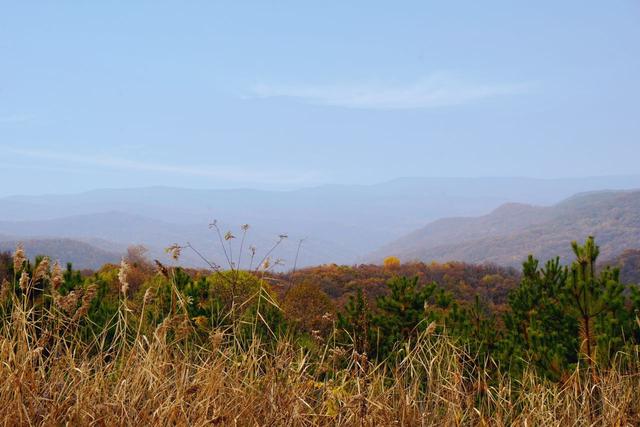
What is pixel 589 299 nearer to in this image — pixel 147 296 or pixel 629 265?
pixel 147 296

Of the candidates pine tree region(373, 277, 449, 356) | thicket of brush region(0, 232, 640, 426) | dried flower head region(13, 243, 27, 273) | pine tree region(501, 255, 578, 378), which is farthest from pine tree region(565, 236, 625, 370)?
Result: dried flower head region(13, 243, 27, 273)

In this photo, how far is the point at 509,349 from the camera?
8.39 m

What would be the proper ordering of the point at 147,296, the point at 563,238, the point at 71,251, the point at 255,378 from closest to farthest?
the point at 147,296
the point at 255,378
the point at 71,251
the point at 563,238

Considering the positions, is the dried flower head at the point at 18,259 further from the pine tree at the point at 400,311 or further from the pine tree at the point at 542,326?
the pine tree at the point at 400,311

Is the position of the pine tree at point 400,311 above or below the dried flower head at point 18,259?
below

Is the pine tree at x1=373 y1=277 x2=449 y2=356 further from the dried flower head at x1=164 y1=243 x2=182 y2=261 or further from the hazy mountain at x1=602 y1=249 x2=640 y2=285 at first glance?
the hazy mountain at x1=602 y1=249 x2=640 y2=285

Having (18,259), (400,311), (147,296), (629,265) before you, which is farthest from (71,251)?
(147,296)

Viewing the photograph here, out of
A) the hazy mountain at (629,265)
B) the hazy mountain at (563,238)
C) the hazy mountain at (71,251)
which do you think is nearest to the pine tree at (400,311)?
the hazy mountain at (629,265)

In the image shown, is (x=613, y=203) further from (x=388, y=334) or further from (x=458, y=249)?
(x=388, y=334)

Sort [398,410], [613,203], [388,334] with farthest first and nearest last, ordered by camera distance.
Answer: [613,203], [388,334], [398,410]

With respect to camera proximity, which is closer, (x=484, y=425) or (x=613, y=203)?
(x=484, y=425)

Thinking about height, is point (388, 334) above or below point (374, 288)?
above

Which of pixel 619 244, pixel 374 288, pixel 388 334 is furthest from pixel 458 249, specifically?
pixel 388 334

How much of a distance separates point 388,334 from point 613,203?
194 m
